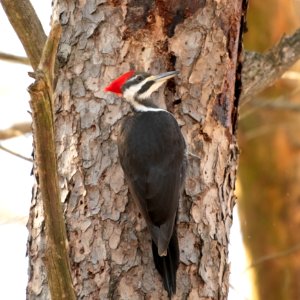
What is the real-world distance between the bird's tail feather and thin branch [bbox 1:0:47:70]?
866mm

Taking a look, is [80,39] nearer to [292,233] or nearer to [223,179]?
[223,179]

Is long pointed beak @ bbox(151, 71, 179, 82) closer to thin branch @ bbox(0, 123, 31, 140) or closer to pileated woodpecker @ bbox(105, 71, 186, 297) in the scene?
pileated woodpecker @ bbox(105, 71, 186, 297)

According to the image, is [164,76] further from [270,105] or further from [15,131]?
[270,105]

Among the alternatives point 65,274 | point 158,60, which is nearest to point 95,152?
point 158,60

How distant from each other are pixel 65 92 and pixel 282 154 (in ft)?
10.1

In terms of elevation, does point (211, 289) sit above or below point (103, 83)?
below

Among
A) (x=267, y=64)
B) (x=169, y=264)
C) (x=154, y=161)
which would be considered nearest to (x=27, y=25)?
(x=154, y=161)

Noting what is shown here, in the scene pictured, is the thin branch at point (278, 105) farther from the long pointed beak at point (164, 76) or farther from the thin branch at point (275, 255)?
the long pointed beak at point (164, 76)

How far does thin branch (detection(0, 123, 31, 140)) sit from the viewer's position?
17.2 ft

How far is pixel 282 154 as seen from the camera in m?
6.65

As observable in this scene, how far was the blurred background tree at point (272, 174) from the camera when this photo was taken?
6.37 m

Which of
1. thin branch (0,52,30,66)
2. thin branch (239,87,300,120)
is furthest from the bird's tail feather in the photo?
thin branch (239,87,300,120)

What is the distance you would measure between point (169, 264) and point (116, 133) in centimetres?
63

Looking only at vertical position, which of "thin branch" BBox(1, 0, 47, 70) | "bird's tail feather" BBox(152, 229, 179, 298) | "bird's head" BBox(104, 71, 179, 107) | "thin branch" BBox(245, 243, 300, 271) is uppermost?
"thin branch" BBox(1, 0, 47, 70)
